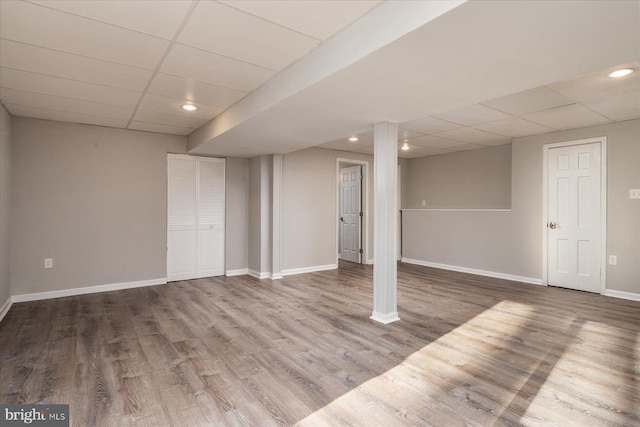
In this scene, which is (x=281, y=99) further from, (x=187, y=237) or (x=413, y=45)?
(x=187, y=237)

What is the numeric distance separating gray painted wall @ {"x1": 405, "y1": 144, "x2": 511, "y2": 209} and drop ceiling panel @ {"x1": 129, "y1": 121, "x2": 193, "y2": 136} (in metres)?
4.95

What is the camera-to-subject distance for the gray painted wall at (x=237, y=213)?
5.97 metres

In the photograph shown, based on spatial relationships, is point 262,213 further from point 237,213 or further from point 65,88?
point 65,88

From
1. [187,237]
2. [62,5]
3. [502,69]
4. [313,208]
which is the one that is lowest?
[187,237]

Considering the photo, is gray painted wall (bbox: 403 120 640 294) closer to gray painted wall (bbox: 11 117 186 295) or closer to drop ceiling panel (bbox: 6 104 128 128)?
gray painted wall (bbox: 11 117 186 295)

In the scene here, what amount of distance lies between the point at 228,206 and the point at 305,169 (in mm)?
1563

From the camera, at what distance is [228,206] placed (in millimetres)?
5973

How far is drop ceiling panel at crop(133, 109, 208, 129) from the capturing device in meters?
4.19

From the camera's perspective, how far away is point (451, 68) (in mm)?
2197

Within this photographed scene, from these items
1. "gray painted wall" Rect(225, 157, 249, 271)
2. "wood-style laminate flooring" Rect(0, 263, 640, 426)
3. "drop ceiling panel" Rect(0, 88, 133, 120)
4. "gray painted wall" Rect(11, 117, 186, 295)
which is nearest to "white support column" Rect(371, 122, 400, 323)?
"wood-style laminate flooring" Rect(0, 263, 640, 426)

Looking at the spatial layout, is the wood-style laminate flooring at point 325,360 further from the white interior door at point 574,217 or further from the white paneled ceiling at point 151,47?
the white paneled ceiling at point 151,47

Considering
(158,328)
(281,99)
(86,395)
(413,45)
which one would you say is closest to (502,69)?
(413,45)

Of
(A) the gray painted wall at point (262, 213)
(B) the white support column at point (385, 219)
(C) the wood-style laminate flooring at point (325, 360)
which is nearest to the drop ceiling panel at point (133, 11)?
(B) the white support column at point (385, 219)

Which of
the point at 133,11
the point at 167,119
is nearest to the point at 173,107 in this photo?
the point at 167,119
